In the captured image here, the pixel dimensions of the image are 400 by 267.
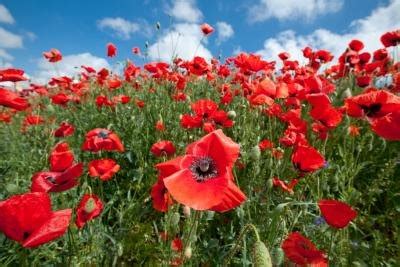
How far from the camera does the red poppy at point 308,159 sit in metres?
1.81

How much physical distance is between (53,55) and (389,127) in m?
4.49

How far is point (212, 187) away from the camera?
1122 millimetres

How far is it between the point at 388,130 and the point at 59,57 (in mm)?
4498

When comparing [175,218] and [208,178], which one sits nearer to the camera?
[208,178]

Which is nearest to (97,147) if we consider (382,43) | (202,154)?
(202,154)

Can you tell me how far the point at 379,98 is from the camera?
197 cm

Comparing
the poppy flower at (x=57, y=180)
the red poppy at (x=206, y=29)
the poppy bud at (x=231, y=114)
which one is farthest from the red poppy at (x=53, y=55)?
the poppy flower at (x=57, y=180)

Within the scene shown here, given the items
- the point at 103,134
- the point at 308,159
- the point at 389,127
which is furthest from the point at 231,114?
the point at 389,127

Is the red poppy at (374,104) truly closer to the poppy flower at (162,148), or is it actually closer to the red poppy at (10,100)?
the poppy flower at (162,148)

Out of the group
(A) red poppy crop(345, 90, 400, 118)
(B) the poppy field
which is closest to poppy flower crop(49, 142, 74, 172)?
(B) the poppy field

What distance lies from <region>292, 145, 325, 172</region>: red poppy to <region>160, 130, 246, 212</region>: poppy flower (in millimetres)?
681

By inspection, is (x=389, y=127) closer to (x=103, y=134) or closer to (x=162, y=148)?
(x=162, y=148)

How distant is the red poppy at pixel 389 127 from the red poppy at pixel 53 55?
4.42 meters

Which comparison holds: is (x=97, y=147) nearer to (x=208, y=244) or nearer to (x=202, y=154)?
(x=208, y=244)
